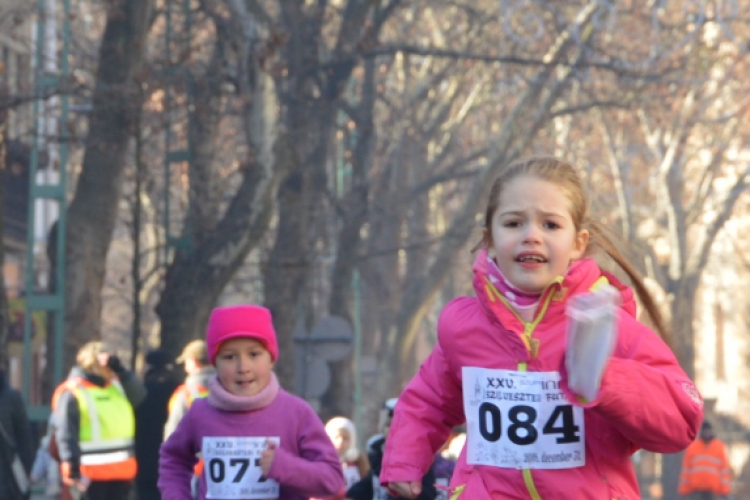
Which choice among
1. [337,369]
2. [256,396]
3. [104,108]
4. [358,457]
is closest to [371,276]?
[337,369]

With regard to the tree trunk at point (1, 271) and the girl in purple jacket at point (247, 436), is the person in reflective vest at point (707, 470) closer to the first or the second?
the tree trunk at point (1, 271)

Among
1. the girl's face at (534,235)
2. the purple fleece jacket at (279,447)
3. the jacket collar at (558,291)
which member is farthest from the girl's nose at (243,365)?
the girl's face at (534,235)

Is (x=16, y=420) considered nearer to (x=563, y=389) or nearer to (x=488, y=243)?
(x=488, y=243)

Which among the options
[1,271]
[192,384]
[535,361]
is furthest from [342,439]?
[535,361]

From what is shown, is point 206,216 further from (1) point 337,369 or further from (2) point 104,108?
(1) point 337,369

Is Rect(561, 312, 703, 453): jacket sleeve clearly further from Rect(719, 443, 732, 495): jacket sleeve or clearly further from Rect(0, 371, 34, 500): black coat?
Rect(719, 443, 732, 495): jacket sleeve

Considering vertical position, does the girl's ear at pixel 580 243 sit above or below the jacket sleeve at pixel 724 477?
above

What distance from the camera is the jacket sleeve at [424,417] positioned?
3.68 m

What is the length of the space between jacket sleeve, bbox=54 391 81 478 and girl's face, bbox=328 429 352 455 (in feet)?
6.16

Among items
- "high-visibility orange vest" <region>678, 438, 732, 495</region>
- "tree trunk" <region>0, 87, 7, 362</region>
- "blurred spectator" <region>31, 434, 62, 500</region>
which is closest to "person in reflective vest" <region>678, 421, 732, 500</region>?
"high-visibility orange vest" <region>678, 438, 732, 495</region>

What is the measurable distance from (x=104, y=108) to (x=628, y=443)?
10.3 metres

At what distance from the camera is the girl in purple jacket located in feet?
16.5

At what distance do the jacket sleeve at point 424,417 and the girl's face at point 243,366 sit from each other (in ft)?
4.71

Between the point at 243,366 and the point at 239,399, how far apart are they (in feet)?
0.39
